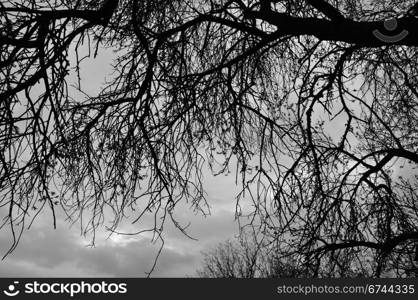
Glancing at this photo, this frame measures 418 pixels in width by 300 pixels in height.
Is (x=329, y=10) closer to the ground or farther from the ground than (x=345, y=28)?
farther from the ground

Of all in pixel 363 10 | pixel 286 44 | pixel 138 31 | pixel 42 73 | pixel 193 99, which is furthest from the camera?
pixel 363 10

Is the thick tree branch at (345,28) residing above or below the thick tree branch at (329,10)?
below

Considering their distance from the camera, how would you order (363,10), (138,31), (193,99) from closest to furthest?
(138,31) → (193,99) → (363,10)

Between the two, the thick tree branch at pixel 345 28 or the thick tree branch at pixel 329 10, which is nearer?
the thick tree branch at pixel 345 28

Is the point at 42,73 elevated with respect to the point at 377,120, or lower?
lower

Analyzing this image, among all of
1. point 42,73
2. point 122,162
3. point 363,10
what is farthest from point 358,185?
point 42,73

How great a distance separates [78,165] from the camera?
4.95 meters

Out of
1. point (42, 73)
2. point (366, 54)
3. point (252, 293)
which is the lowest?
point (252, 293)

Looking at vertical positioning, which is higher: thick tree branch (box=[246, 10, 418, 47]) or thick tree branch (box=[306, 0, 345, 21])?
thick tree branch (box=[306, 0, 345, 21])

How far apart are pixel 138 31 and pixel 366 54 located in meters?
3.40

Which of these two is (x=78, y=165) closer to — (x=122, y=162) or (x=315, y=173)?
(x=122, y=162)

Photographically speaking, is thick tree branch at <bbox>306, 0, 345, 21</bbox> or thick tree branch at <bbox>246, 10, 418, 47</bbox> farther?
thick tree branch at <bbox>306, 0, 345, 21</bbox>

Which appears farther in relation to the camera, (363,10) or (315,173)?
(363,10)

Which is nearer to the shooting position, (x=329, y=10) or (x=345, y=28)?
(x=345, y=28)
